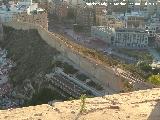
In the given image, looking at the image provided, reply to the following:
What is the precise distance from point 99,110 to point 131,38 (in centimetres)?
5301

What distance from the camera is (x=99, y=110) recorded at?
1667 centimetres

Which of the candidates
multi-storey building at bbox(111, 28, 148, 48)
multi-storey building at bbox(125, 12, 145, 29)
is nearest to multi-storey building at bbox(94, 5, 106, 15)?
multi-storey building at bbox(125, 12, 145, 29)

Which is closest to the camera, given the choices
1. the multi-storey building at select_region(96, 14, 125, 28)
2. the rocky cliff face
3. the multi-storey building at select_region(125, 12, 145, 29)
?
the rocky cliff face

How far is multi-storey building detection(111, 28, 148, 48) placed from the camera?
68.7m

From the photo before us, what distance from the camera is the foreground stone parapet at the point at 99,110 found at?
52.1 feet

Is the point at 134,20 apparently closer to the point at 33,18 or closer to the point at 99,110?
the point at 33,18

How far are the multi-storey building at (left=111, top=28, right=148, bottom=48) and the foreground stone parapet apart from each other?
50879 mm

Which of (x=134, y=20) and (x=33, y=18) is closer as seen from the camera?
(x=33, y=18)

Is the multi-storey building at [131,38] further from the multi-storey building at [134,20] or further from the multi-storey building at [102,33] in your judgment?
the multi-storey building at [134,20]

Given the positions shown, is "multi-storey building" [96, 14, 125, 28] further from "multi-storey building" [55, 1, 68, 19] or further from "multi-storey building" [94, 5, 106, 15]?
"multi-storey building" [55, 1, 68, 19]

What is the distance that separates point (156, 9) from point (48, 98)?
5480cm

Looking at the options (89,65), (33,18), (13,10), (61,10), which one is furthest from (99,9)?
(89,65)

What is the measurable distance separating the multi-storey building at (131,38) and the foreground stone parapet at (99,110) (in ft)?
167

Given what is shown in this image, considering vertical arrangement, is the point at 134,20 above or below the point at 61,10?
below
